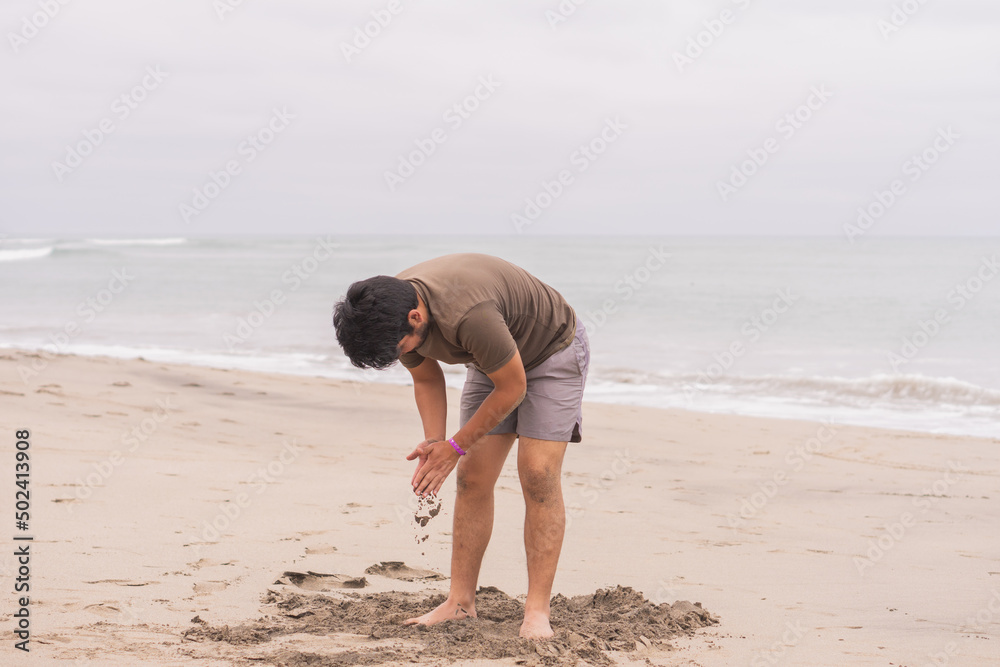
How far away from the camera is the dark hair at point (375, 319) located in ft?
8.04

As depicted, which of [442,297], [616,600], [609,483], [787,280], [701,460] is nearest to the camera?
[442,297]

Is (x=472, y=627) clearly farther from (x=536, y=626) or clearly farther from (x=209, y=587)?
(x=209, y=587)

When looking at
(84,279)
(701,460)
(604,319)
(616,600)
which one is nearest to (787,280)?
(604,319)

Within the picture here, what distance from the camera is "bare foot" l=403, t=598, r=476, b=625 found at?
3.03 meters

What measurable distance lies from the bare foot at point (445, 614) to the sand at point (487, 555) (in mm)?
79

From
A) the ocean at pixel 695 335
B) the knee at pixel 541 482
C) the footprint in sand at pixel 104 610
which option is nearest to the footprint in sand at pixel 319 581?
the footprint in sand at pixel 104 610

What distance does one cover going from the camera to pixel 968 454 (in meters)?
6.89

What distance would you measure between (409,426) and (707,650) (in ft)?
15.4

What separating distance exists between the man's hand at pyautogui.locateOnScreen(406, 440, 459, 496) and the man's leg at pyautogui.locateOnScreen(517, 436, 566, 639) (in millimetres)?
305

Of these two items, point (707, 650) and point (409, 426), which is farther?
point (409, 426)

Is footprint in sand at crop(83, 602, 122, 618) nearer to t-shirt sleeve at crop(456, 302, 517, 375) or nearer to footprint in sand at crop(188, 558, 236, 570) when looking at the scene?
footprint in sand at crop(188, 558, 236, 570)

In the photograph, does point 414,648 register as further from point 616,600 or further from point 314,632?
point 616,600

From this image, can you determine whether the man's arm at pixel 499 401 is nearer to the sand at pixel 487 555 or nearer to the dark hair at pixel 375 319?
the dark hair at pixel 375 319

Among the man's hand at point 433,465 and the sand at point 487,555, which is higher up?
the man's hand at point 433,465
